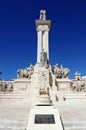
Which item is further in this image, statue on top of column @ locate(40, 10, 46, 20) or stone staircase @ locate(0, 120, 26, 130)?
statue on top of column @ locate(40, 10, 46, 20)

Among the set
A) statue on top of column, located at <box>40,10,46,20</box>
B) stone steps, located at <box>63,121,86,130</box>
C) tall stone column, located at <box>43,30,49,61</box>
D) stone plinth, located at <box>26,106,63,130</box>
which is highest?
statue on top of column, located at <box>40,10,46,20</box>

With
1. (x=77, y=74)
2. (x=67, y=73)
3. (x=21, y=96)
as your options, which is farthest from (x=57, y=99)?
(x=77, y=74)

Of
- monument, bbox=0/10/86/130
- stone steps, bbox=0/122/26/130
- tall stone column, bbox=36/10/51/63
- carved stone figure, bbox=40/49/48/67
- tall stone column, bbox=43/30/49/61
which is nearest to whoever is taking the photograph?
stone steps, bbox=0/122/26/130

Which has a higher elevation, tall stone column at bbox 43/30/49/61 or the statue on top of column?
the statue on top of column

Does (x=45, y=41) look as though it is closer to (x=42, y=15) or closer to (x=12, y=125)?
(x=42, y=15)

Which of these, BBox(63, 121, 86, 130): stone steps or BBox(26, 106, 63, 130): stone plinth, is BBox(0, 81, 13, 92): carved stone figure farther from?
BBox(63, 121, 86, 130): stone steps

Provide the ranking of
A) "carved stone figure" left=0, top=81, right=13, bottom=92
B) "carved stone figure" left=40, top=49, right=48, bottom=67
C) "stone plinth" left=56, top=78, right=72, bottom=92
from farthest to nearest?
"carved stone figure" left=0, top=81, right=13, bottom=92 < "stone plinth" left=56, top=78, right=72, bottom=92 < "carved stone figure" left=40, top=49, right=48, bottom=67

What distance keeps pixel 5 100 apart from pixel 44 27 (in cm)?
1535

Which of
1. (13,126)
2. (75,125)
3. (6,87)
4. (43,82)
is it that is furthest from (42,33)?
(13,126)

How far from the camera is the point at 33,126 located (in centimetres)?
841

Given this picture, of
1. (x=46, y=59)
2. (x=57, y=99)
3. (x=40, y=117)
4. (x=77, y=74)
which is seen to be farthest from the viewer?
(x=77, y=74)

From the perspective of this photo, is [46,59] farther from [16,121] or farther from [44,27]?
[16,121]

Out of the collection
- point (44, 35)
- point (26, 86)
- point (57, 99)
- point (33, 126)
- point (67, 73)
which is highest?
point (44, 35)

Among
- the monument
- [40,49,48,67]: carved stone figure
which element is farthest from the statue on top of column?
[40,49,48,67]: carved stone figure
